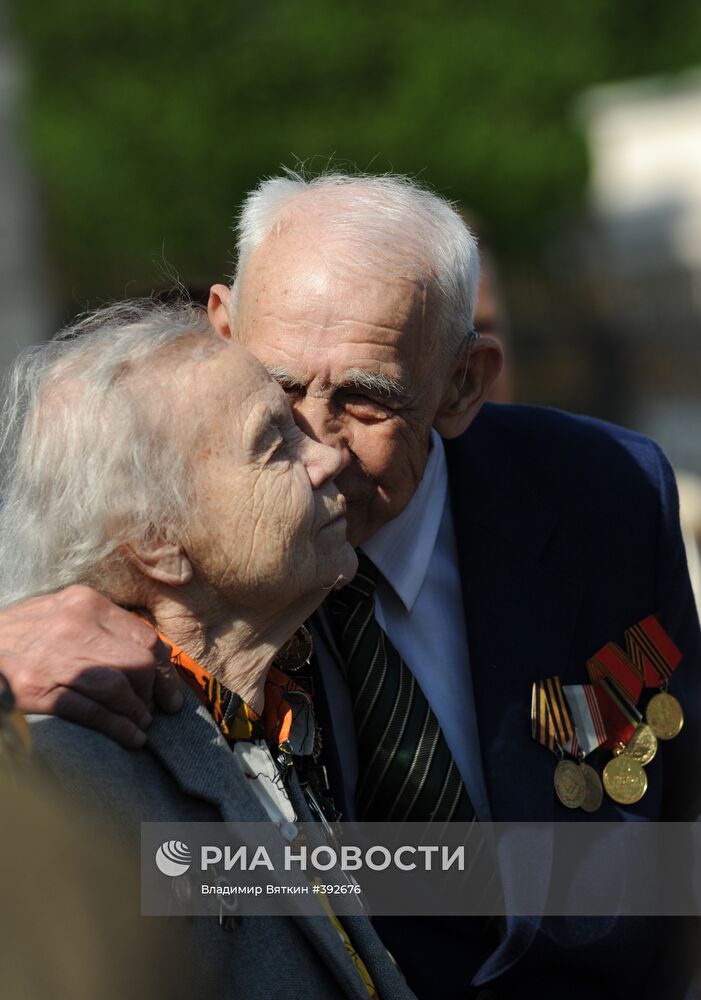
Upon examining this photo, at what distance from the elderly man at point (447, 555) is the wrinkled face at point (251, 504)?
0.30m

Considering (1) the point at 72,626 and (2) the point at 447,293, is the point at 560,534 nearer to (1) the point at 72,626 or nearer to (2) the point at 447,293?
(2) the point at 447,293

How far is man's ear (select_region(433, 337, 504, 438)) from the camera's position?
2926 millimetres

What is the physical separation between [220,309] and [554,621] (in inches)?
38.7

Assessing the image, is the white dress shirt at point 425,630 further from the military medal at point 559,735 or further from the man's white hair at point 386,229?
the man's white hair at point 386,229

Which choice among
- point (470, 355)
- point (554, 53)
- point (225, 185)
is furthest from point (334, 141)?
point (470, 355)

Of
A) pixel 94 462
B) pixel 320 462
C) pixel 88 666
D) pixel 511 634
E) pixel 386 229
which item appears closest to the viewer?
pixel 88 666

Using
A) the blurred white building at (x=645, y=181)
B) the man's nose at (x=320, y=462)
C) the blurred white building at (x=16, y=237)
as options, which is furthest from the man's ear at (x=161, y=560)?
the blurred white building at (x=645, y=181)

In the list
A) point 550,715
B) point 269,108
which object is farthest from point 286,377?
point 269,108

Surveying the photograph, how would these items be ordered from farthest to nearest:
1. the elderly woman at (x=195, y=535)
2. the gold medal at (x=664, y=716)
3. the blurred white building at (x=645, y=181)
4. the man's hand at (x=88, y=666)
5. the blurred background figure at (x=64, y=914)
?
the blurred white building at (x=645, y=181) → the gold medal at (x=664, y=716) → the elderly woman at (x=195, y=535) → the man's hand at (x=88, y=666) → the blurred background figure at (x=64, y=914)

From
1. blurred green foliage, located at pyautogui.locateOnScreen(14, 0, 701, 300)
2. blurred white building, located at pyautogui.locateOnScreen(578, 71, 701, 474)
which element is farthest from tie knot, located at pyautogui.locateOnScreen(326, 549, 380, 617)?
blurred white building, located at pyautogui.locateOnScreen(578, 71, 701, 474)

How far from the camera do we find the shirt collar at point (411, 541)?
286 cm

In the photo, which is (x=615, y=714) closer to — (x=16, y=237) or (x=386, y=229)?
(x=386, y=229)

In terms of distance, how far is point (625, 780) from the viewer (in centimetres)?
284

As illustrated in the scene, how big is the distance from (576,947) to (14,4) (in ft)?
57.8
